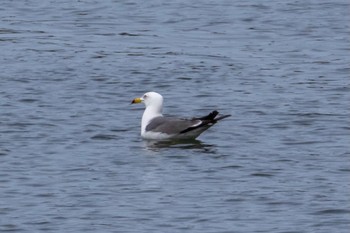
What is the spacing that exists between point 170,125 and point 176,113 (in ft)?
7.00

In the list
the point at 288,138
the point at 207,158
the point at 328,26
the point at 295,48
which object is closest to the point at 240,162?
the point at 207,158

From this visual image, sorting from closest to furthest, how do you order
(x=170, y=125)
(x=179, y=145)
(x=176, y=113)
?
(x=179, y=145) < (x=170, y=125) < (x=176, y=113)

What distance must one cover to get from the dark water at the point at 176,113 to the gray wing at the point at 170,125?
0.86 ft

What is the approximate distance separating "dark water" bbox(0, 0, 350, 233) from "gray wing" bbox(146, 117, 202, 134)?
0.86 feet

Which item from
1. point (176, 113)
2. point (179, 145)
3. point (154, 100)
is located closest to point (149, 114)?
point (154, 100)

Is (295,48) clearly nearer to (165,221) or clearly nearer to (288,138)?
(288,138)

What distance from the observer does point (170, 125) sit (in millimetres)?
19766

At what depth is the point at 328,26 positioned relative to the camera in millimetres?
30172

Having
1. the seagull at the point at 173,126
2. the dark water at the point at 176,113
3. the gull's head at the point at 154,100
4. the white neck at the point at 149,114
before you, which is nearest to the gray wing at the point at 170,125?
the seagull at the point at 173,126

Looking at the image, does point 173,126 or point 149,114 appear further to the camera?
point 149,114

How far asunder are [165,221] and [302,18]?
1707cm

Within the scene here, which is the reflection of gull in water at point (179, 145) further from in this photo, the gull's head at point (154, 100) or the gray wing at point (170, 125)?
the gull's head at point (154, 100)

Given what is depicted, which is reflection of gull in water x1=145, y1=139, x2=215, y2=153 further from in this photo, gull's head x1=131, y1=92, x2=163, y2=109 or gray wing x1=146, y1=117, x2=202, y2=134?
gull's head x1=131, y1=92, x2=163, y2=109

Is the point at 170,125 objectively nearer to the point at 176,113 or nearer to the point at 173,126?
the point at 173,126
